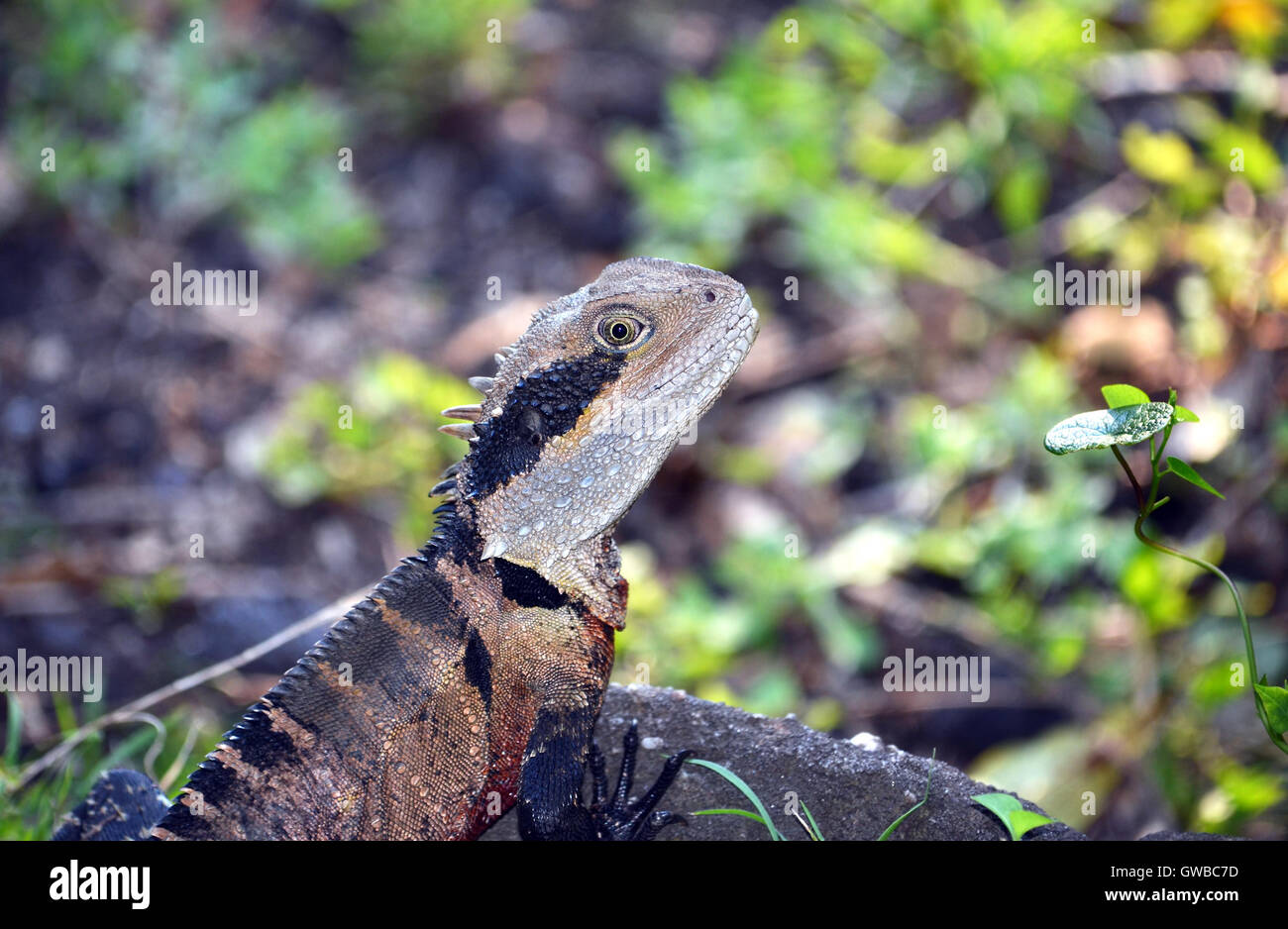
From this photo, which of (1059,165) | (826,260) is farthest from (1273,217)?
(826,260)

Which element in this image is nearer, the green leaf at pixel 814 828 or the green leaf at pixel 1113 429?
the green leaf at pixel 1113 429

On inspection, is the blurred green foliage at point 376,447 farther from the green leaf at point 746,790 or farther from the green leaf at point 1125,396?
the green leaf at point 1125,396

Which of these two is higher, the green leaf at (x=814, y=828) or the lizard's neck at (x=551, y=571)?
the lizard's neck at (x=551, y=571)

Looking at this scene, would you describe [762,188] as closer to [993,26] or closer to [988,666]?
[993,26]

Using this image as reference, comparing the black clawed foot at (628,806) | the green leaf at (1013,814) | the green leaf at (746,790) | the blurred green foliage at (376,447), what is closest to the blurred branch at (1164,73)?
Result: the blurred green foliage at (376,447)

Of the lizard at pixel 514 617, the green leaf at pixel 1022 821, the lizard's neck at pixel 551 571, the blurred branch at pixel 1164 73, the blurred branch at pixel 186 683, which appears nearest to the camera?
the green leaf at pixel 1022 821

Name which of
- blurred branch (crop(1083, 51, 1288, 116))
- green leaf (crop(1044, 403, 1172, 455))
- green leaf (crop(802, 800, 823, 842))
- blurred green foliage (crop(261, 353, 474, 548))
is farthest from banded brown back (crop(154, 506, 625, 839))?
blurred branch (crop(1083, 51, 1288, 116))
